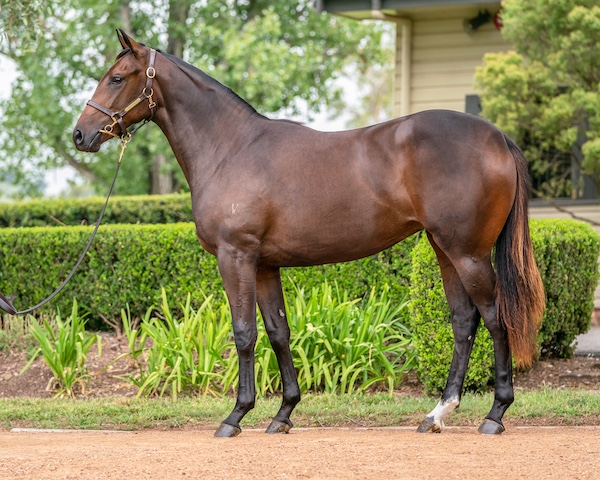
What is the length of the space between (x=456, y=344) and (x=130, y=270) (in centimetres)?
436

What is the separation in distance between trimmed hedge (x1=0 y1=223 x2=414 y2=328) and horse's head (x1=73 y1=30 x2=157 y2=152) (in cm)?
314

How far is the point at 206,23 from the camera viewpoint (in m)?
18.0

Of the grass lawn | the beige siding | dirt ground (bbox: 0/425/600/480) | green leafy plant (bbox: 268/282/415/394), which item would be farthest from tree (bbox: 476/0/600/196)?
dirt ground (bbox: 0/425/600/480)

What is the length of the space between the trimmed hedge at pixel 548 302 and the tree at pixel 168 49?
9226 mm

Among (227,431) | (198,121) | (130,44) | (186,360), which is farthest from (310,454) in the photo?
(186,360)

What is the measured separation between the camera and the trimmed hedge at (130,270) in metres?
8.38

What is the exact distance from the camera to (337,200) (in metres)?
5.45

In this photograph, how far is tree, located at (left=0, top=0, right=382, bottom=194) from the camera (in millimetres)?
16922

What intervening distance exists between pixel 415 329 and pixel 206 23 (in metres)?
12.1

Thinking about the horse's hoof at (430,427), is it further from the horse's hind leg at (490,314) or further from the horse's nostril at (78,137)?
the horse's nostril at (78,137)

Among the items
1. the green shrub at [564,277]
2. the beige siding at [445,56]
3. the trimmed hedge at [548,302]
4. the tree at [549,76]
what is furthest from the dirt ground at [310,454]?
the beige siding at [445,56]

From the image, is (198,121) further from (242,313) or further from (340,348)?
(340,348)

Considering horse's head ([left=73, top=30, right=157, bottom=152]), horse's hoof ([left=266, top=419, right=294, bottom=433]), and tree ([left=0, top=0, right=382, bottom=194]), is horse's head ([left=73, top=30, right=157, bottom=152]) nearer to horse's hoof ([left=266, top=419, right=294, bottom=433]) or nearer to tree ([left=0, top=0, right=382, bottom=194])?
horse's hoof ([left=266, top=419, right=294, bottom=433])

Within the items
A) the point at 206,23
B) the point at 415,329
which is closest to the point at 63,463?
the point at 415,329
